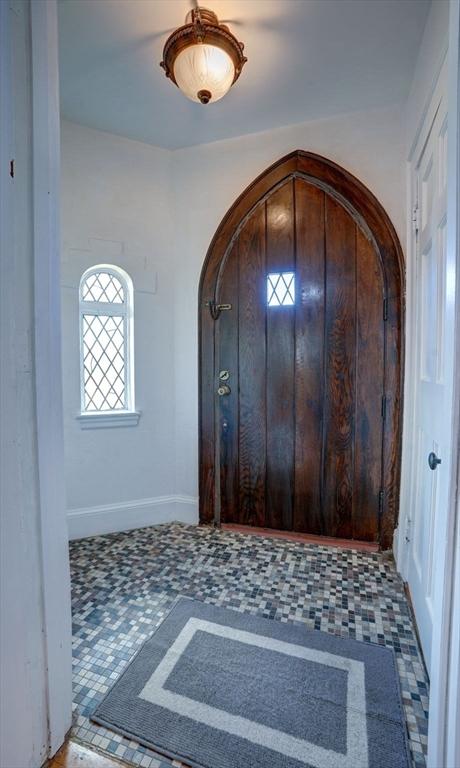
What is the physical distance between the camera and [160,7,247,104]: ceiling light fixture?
1.42 metres

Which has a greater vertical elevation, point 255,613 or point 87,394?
point 87,394

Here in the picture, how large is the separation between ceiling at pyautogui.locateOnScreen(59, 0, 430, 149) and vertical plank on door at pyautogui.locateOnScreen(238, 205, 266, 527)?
58cm

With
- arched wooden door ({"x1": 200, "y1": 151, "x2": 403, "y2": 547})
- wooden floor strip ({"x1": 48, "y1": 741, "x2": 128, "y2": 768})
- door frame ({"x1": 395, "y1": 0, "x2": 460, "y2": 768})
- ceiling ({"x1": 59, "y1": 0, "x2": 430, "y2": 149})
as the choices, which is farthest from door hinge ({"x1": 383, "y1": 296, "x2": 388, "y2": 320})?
wooden floor strip ({"x1": 48, "y1": 741, "x2": 128, "y2": 768})

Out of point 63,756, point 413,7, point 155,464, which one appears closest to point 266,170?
point 413,7

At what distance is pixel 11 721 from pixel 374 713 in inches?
41.3

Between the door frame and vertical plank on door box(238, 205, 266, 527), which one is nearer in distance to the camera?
the door frame

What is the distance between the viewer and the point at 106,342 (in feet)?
7.94

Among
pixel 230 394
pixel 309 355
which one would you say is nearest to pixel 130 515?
pixel 230 394

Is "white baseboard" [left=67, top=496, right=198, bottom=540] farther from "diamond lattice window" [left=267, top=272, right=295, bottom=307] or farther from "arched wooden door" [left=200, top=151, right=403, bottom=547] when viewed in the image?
"diamond lattice window" [left=267, top=272, right=295, bottom=307]

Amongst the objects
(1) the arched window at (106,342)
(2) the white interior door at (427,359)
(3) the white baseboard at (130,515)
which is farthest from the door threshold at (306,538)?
(1) the arched window at (106,342)

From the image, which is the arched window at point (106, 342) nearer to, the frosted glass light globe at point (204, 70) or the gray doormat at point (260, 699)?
the frosted glass light globe at point (204, 70)

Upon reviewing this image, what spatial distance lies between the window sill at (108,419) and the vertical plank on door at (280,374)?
0.91 meters

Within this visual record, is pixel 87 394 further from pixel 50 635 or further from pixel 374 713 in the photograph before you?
pixel 374 713

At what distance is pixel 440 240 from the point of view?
135cm
